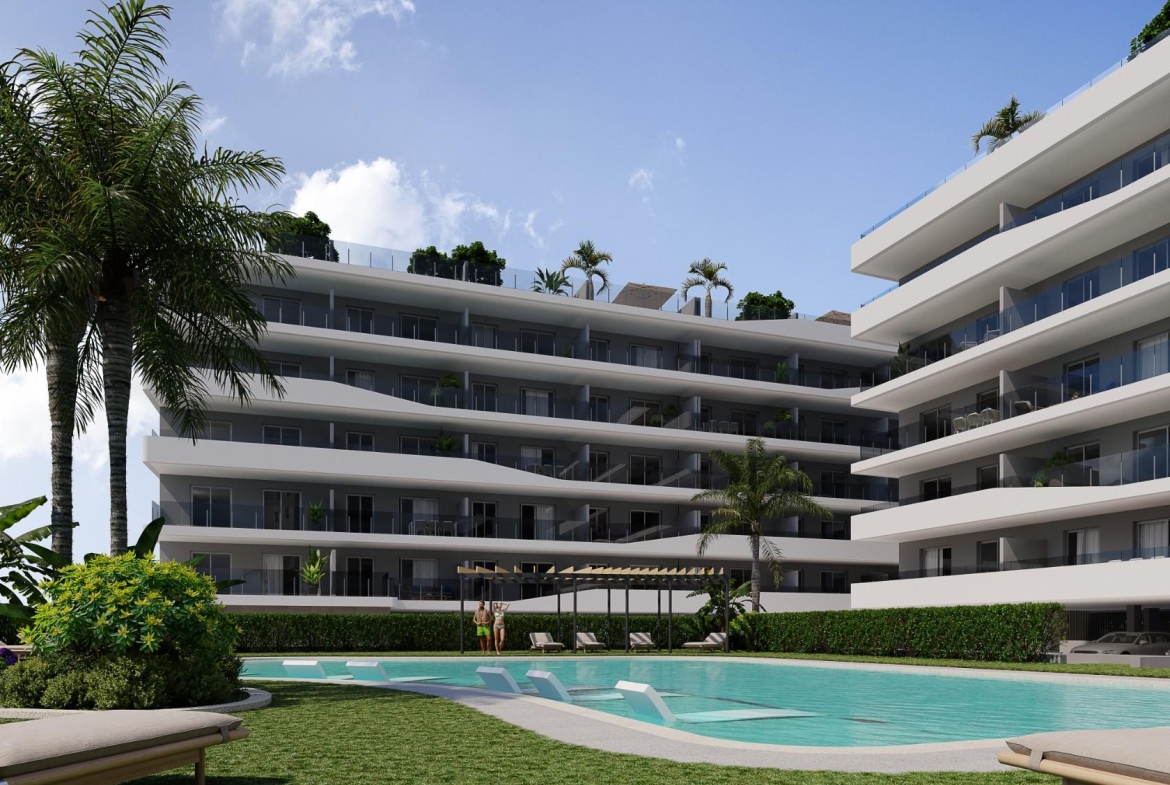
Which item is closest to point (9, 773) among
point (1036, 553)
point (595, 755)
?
point (595, 755)

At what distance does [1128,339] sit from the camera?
116 ft

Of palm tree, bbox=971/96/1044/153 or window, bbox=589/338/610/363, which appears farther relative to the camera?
window, bbox=589/338/610/363

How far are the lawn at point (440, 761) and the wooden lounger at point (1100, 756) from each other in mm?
2427

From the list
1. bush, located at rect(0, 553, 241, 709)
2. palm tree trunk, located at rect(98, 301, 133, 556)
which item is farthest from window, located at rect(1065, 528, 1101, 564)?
bush, located at rect(0, 553, 241, 709)

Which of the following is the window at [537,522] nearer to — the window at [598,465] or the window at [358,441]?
the window at [598,465]

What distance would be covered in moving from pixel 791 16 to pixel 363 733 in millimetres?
15514

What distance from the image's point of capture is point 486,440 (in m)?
52.7

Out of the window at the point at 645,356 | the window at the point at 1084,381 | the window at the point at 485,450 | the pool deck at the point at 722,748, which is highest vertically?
the window at the point at 645,356

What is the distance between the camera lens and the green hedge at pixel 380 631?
36688 millimetres

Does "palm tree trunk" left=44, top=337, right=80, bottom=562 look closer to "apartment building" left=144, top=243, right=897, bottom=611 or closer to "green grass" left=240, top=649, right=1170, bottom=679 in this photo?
"green grass" left=240, top=649, right=1170, bottom=679

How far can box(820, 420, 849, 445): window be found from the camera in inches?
2317

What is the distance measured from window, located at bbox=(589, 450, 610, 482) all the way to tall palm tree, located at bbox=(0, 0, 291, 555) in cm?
3552

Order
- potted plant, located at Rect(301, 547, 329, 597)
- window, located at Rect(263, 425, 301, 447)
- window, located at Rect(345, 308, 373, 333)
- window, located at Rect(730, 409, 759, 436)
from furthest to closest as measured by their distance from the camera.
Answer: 1. window, located at Rect(730, 409, 759, 436)
2. window, located at Rect(345, 308, 373, 333)
3. window, located at Rect(263, 425, 301, 447)
4. potted plant, located at Rect(301, 547, 329, 597)

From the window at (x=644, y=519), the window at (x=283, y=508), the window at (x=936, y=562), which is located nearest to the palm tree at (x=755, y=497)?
the window at (x=644, y=519)
